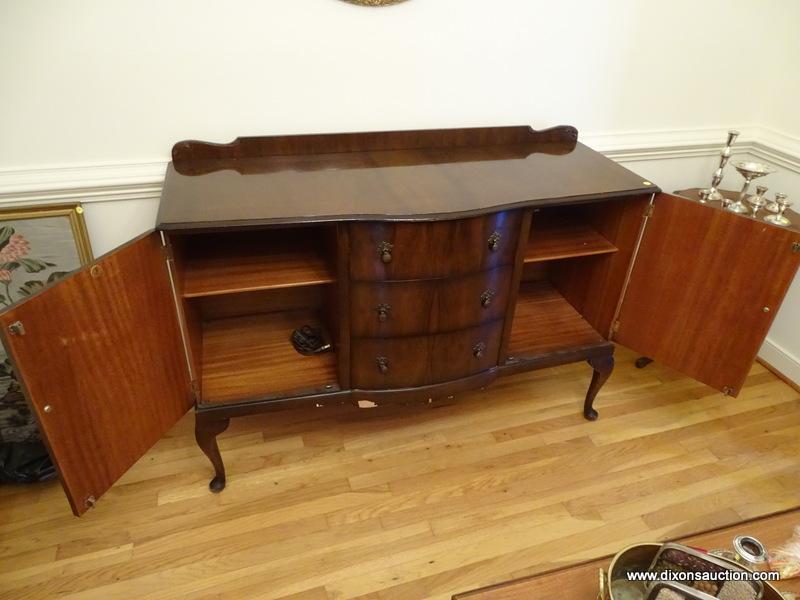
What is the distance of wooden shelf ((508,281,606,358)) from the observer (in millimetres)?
1568

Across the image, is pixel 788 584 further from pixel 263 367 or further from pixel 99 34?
pixel 99 34

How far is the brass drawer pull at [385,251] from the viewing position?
118 cm

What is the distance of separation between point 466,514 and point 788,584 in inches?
29.2

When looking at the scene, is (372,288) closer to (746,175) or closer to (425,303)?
(425,303)

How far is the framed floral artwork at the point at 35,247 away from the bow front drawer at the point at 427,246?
2.55ft

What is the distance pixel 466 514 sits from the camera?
1.49m

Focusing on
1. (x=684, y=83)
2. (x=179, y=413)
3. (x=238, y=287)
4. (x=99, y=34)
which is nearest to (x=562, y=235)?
(x=684, y=83)

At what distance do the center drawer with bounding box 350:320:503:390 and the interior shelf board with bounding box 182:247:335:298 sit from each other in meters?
0.20

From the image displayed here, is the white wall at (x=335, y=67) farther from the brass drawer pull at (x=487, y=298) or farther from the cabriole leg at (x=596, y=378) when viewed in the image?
the cabriole leg at (x=596, y=378)

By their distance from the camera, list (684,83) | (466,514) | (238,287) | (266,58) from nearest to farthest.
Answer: (238,287) < (266,58) < (466,514) < (684,83)

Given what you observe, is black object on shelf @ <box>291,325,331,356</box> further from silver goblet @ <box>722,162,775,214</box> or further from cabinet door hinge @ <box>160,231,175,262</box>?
silver goblet @ <box>722,162,775,214</box>

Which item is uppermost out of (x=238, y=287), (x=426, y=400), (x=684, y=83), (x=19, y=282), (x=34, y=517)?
(x=684, y=83)

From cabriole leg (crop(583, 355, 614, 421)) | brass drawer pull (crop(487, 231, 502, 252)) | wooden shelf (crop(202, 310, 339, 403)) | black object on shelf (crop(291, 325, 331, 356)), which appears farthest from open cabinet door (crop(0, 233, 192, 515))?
cabriole leg (crop(583, 355, 614, 421))

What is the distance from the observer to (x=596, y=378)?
170cm
